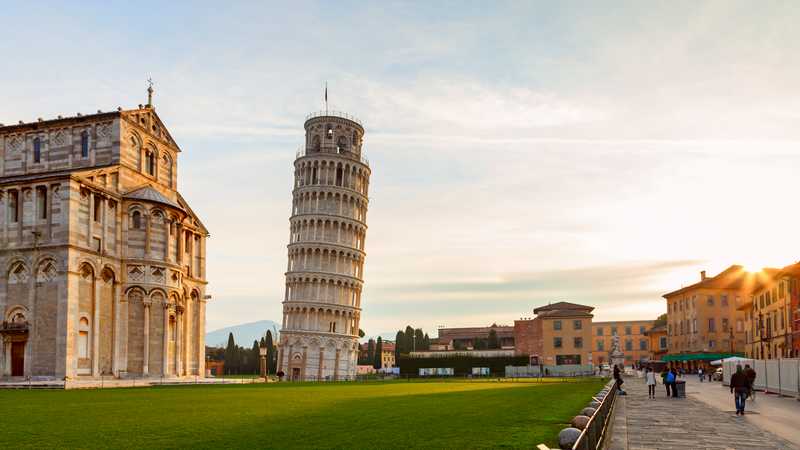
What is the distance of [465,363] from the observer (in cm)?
10025

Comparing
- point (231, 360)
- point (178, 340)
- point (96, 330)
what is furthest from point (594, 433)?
point (231, 360)

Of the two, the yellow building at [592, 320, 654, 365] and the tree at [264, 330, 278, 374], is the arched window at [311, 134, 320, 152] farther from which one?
the yellow building at [592, 320, 654, 365]

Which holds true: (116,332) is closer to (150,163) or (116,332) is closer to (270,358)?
(150,163)

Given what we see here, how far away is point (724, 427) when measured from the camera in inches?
827

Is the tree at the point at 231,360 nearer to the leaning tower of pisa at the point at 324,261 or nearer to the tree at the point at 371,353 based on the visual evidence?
the leaning tower of pisa at the point at 324,261

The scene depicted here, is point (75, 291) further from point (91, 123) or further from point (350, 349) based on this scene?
point (350, 349)

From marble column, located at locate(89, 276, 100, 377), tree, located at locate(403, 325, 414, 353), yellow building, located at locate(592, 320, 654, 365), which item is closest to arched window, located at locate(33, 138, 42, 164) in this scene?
marble column, located at locate(89, 276, 100, 377)

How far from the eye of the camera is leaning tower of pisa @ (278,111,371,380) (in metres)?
92.9

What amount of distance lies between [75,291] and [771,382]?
40.0 metres

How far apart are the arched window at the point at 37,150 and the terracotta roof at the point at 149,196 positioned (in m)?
7.94

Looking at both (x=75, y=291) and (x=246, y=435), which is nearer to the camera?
(x=246, y=435)

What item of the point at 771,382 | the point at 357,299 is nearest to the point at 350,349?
the point at 357,299

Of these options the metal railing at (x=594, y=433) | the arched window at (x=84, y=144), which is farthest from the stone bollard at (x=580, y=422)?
the arched window at (x=84, y=144)

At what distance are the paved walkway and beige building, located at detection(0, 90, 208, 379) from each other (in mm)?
32584
